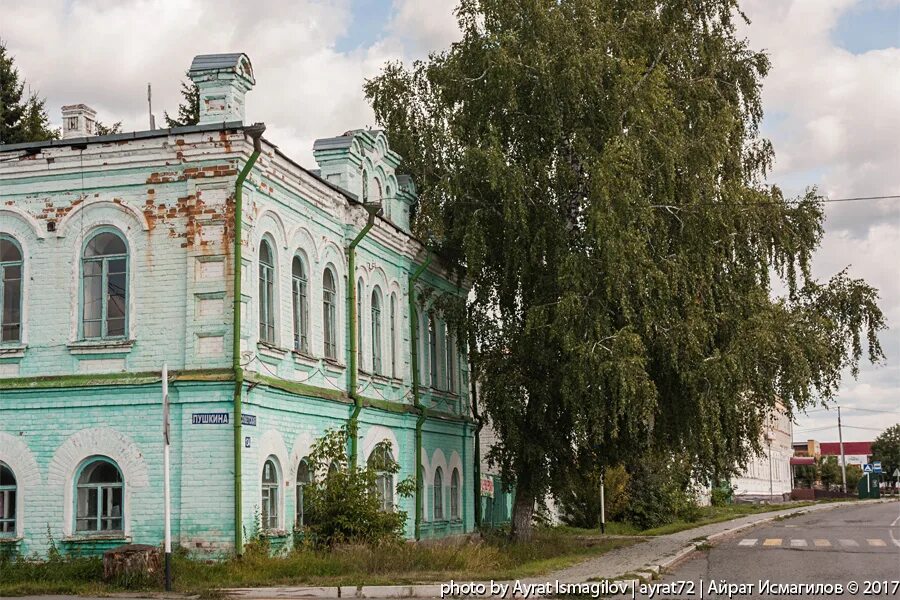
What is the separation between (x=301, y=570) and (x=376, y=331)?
8555mm

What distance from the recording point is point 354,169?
81.5 ft

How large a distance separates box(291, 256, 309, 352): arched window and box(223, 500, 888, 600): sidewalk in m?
6.16

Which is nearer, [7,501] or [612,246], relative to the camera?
[7,501]

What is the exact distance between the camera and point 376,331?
2583 centimetres

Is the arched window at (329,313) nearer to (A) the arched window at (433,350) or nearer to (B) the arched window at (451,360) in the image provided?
(A) the arched window at (433,350)

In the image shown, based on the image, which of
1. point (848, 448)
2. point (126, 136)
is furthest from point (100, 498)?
point (848, 448)

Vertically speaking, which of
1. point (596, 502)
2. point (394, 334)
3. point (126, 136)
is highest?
point (126, 136)

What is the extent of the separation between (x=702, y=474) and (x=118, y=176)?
14605 millimetres

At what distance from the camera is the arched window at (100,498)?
63.2 feet

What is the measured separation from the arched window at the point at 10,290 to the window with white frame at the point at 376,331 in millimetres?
7706

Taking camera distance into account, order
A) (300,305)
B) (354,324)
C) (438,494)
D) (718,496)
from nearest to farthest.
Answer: (300,305) < (354,324) < (438,494) < (718,496)

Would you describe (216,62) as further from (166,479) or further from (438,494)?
(438,494)

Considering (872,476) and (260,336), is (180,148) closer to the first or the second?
(260,336)

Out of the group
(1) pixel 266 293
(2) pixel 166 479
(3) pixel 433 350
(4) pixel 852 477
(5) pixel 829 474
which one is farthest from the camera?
(4) pixel 852 477
